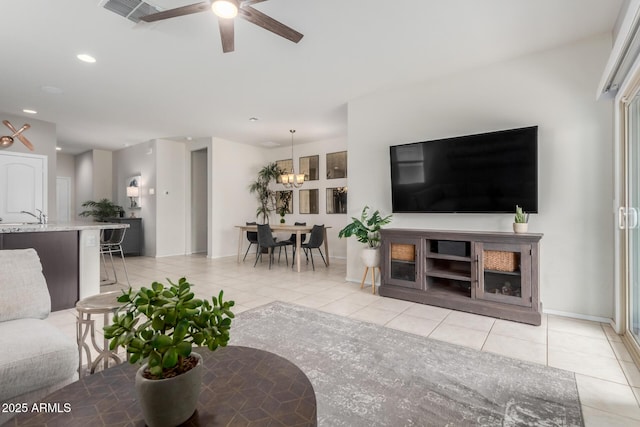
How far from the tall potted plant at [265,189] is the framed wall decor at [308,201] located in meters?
0.86

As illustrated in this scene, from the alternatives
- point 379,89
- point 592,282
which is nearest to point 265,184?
point 379,89

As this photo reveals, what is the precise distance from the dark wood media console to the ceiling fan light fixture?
270 centimetres

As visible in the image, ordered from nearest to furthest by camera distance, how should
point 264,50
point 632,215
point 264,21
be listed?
point 264,21
point 632,215
point 264,50

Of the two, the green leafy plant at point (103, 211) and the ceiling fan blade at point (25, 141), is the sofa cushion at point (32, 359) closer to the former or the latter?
the ceiling fan blade at point (25, 141)

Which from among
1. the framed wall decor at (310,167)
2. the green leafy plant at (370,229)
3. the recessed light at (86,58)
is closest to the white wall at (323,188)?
the framed wall decor at (310,167)

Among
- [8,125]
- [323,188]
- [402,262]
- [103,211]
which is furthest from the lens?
[103,211]

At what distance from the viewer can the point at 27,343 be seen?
4.60 feet

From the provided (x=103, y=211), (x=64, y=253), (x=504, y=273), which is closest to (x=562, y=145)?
(x=504, y=273)

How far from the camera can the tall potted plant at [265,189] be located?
7.91 metres

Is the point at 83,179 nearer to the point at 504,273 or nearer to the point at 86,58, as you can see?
the point at 86,58

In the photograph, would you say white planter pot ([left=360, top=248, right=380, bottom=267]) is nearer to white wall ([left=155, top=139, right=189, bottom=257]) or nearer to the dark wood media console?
the dark wood media console

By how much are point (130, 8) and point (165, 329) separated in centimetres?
284

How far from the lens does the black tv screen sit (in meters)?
3.10

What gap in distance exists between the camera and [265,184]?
803 cm
